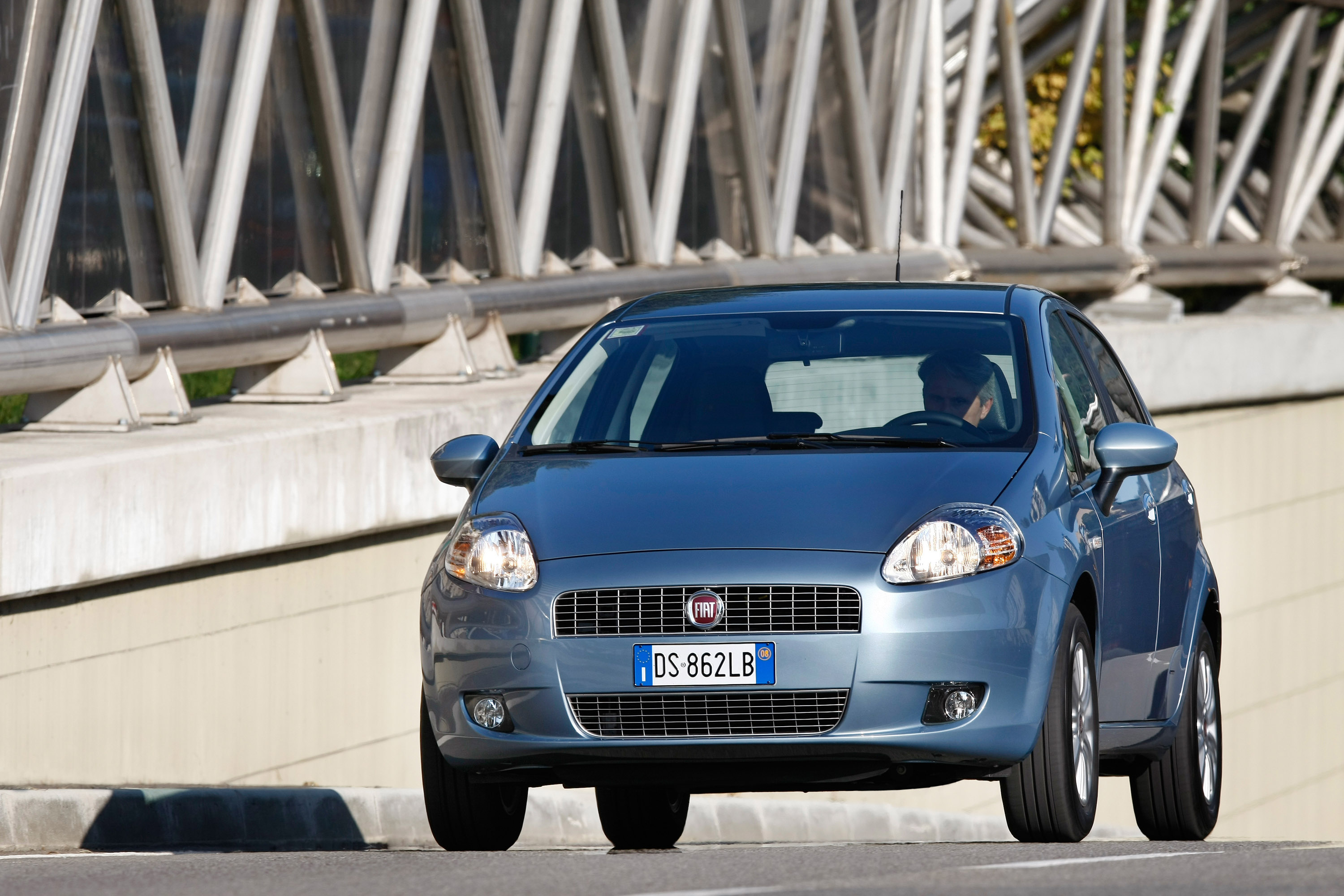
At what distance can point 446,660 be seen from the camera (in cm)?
703

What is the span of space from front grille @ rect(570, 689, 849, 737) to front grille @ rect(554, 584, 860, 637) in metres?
0.17

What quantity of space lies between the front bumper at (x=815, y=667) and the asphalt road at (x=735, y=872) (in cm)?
28

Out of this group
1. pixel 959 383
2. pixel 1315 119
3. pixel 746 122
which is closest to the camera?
pixel 959 383

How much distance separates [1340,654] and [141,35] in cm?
1641

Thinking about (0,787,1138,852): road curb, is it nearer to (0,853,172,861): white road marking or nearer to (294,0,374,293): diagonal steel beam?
(0,853,172,861): white road marking

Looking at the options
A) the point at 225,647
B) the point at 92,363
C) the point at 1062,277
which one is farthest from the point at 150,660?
the point at 1062,277

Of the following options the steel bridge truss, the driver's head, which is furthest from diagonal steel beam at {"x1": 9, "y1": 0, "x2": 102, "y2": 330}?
the driver's head

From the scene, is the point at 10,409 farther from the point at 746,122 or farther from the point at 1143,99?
the point at 1143,99

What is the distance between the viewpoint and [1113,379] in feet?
29.3

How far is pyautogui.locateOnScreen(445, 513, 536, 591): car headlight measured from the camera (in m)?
6.91

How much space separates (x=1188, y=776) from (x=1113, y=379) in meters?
1.39

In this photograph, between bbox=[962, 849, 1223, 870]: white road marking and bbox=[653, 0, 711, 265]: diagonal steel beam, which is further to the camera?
bbox=[653, 0, 711, 265]: diagonal steel beam

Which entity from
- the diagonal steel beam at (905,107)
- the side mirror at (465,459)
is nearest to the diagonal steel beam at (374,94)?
the diagonal steel beam at (905,107)

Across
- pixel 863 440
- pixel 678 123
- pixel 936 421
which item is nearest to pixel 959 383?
pixel 936 421
